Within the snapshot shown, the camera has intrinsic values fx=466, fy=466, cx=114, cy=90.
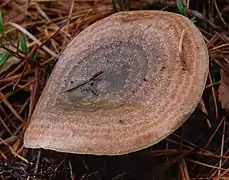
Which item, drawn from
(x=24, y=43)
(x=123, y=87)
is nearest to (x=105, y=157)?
(x=123, y=87)

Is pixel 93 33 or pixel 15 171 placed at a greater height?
pixel 93 33

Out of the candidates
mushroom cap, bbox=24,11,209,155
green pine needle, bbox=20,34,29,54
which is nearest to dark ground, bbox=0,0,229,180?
green pine needle, bbox=20,34,29,54

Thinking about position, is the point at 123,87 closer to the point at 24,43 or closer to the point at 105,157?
the point at 105,157

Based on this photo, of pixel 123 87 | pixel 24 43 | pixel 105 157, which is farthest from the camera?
pixel 24 43

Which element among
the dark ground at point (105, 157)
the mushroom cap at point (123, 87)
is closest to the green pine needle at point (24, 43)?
the dark ground at point (105, 157)

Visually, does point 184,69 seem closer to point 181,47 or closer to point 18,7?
point 181,47

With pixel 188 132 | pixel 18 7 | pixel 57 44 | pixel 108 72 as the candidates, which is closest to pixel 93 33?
pixel 108 72
